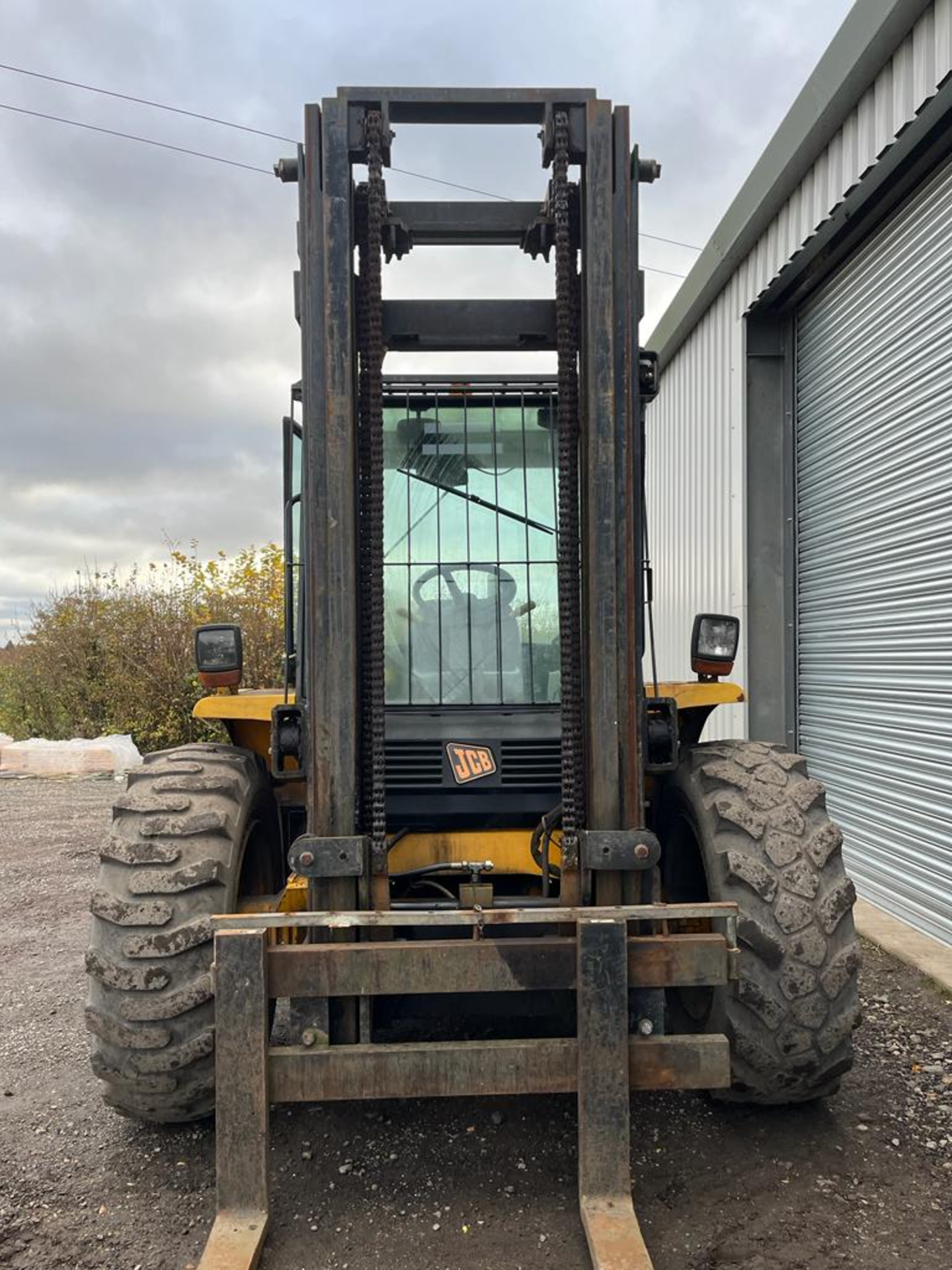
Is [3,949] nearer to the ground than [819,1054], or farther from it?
nearer to the ground

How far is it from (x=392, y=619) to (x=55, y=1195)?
2311mm

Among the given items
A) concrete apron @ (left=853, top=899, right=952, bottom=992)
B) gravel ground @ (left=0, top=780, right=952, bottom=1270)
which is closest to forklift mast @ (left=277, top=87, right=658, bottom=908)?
gravel ground @ (left=0, top=780, right=952, bottom=1270)

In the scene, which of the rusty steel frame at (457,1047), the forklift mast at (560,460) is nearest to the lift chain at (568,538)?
the forklift mast at (560,460)

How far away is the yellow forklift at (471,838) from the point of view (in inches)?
109

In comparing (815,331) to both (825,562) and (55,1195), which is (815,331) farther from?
(55,1195)

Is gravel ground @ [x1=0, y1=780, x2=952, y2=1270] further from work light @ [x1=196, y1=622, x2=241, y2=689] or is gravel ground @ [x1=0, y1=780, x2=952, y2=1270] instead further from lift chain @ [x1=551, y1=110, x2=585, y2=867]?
work light @ [x1=196, y1=622, x2=241, y2=689]

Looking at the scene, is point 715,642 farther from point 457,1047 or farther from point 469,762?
point 457,1047

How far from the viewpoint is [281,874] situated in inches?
169

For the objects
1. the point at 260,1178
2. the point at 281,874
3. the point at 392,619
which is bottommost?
the point at 260,1178

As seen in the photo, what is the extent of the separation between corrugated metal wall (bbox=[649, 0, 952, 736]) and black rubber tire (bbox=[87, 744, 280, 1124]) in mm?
5545

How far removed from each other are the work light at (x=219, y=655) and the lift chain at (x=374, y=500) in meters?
0.85

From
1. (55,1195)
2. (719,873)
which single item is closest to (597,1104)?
(719,873)

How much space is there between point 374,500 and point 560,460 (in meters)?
0.62

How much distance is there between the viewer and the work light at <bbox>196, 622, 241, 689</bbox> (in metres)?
3.79
